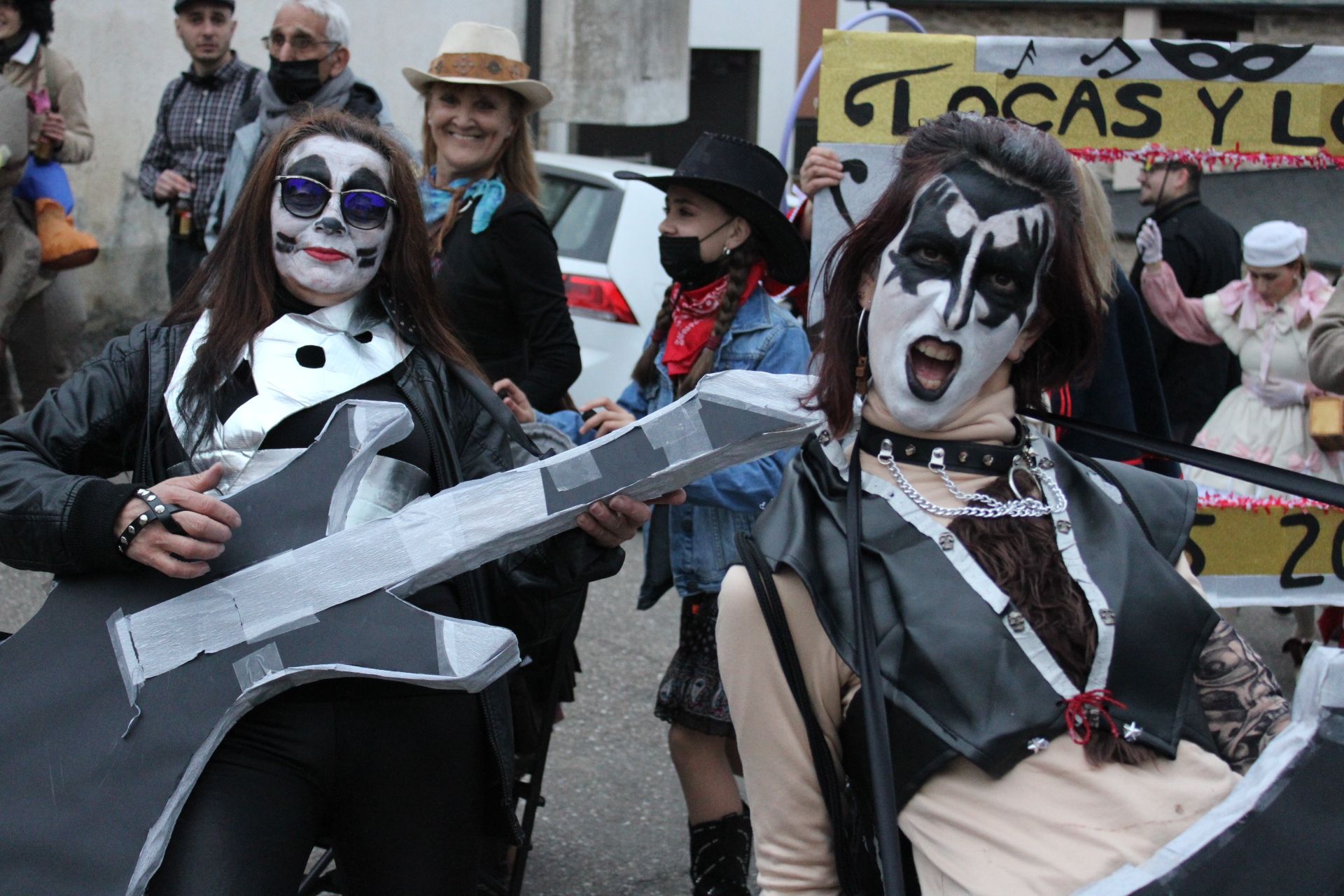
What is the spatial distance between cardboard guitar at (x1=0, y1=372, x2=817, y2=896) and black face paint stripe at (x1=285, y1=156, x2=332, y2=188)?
1.76 feet

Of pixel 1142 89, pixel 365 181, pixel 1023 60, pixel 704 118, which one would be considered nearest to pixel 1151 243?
pixel 1142 89

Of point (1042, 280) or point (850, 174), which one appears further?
point (850, 174)

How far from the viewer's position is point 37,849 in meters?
2.06

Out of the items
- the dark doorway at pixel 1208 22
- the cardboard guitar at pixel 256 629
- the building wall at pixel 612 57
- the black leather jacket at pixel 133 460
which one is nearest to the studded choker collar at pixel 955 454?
the cardboard guitar at pixel 256 629

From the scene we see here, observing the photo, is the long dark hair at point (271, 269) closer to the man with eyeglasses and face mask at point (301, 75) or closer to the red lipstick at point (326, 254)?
the red lipstick at point (326, 254)

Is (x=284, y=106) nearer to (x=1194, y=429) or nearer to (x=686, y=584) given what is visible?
(x=686, y=584)

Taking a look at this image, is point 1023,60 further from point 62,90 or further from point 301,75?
point 62,90

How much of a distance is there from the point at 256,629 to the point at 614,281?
4.61 metres

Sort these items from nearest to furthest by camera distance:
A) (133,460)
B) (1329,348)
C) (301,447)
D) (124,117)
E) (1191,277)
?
(301,447)
(133,460)
(1329,348)
(1191,277)
(124,117)

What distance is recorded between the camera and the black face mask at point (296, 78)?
4707 mm

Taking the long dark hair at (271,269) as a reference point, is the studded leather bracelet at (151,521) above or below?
below

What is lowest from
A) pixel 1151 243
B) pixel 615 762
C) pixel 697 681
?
pixel 615 762

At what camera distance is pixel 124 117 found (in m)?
8.95

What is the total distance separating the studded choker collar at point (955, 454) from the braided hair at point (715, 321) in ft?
4.72
